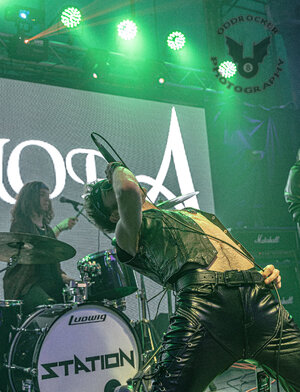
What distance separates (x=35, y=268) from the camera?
4191 millimetres

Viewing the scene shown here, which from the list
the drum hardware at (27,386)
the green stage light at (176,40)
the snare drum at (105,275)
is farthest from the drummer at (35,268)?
the green stage light at (176,40)

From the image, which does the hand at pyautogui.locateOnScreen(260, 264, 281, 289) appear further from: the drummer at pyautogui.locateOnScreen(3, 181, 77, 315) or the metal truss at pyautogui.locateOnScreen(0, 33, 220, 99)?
the metal truss at pyautogui.locateOnScreen(0, 33, 220, 99)

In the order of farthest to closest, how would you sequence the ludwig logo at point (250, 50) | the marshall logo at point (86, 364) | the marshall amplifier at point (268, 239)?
the ludwig logo at point (250, 50) → the marshall amplifier at point (268, 239) → the marshall logo at point (86, 364)

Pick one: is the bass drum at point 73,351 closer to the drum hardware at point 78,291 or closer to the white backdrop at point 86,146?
the drum hardware at point 78,291

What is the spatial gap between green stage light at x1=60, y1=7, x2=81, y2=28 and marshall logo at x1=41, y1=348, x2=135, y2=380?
Answer: 4.63 m

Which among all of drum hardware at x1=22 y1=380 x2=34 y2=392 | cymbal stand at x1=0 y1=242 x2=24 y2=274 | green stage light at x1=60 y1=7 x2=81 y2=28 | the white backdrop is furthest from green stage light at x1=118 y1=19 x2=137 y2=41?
drum hardware at x1=22 y1=380 x2=34 y2=392

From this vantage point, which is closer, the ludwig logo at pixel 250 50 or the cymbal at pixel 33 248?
the cymbal at pixel 33 248

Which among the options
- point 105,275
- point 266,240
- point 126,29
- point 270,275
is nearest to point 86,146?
point 126,29

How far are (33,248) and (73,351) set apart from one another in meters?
0.97

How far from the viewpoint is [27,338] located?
327 cm

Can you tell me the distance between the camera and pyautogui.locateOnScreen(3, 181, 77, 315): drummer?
13.0 ft

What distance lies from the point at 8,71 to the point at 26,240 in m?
3.62

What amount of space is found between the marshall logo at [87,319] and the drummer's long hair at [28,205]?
1710 mm

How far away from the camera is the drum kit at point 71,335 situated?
314 centimetres
